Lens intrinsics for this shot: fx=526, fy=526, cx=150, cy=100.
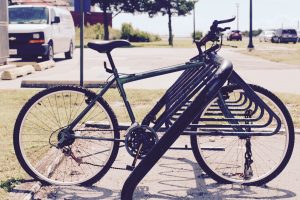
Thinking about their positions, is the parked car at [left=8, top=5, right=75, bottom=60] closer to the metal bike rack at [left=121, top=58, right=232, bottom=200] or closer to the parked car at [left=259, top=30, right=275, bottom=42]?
the metal bike rack at [left=121, top=58, right=232, bottom=200]

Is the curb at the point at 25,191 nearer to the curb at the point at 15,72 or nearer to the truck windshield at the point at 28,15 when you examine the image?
the curb at the point at 15,72

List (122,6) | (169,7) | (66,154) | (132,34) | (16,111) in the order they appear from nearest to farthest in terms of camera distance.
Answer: (66,154)
(16,111)
(122,6)
(169,7)
(132,34)

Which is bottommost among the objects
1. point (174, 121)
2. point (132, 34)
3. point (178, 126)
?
point (174, 121)

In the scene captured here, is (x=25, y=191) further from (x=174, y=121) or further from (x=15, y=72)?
(x=15, y=72)

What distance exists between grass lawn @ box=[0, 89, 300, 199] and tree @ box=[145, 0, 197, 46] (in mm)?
46889

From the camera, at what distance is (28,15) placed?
19328 mm

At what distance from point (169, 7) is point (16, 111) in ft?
167

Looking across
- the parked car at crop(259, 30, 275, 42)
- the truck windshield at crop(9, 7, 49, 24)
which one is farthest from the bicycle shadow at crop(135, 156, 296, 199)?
the parked car at crop(259, 30, 275, 42)

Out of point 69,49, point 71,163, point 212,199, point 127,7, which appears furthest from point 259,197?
point 127,7

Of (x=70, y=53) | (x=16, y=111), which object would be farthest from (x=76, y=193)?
(x=70, y=53)

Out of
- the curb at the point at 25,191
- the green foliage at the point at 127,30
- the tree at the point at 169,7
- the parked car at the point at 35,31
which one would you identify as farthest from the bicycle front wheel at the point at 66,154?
the green foliage at the point at 127,30

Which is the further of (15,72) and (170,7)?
(170,7)

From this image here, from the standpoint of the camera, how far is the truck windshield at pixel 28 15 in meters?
19.1

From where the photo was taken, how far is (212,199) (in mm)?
4203
